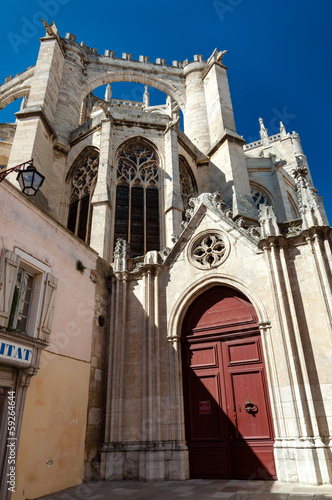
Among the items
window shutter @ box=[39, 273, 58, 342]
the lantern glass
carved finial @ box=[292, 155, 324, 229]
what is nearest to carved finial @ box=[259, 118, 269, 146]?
carved finial @ box=[292, 155, 324, 229]

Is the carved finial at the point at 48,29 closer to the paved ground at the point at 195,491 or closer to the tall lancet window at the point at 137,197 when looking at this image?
the tall lancet window at the point at 137,197

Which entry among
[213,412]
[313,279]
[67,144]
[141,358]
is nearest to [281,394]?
[213,412]

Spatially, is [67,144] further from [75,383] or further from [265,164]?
[75,383]

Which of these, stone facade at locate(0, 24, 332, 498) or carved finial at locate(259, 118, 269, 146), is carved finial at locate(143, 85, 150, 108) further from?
stone facade at locate(0, 24, 332, 498)

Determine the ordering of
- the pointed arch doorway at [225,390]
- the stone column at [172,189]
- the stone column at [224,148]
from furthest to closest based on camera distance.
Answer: the stone column at [224,148], the stone column at [172,189], the pointed arch doorway at [225,390]

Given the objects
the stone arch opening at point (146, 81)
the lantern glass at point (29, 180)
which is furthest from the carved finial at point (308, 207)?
the stone arch opening at point (146, 81)

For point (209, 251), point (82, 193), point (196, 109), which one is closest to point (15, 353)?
point (209, 251)

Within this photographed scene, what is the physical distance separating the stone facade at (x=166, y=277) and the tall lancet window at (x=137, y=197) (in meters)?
0.05

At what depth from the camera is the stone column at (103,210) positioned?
13.1 meters

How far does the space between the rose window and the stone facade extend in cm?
3

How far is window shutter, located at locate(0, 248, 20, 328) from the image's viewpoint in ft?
20.6

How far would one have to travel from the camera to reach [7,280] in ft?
21.2

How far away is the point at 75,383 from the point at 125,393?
129 centimetres

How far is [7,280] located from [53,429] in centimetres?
302
